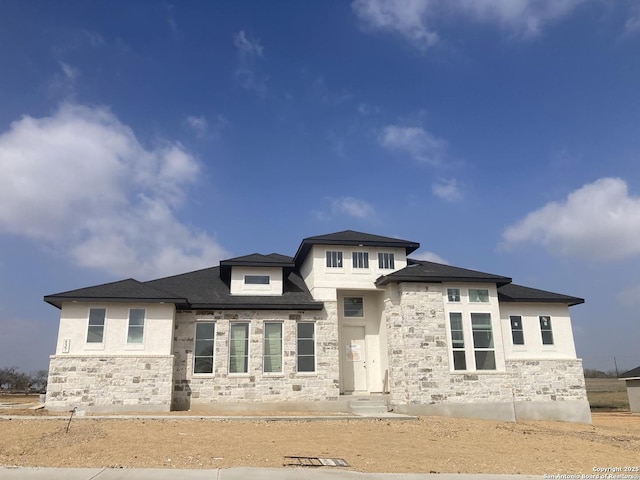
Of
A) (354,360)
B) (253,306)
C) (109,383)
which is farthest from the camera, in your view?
(354,360)

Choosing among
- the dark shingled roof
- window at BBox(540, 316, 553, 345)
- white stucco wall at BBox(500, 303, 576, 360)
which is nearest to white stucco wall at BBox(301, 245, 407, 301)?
white stucco wall at BBox(500, 303, 576, 360)

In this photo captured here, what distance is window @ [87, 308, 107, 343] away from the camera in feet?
53.0

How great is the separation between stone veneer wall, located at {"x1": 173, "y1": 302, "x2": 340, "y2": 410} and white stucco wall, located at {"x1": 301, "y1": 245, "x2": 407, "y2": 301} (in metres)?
1.20

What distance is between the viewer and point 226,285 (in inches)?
760

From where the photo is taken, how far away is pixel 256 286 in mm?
18656

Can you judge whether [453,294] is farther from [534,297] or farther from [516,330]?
[534,297]

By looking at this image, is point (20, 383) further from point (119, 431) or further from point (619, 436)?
point (619, 436)

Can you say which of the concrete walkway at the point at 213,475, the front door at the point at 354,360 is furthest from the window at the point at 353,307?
the concrete walkway at the point at 213,475

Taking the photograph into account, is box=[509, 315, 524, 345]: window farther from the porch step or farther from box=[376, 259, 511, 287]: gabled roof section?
the porch step

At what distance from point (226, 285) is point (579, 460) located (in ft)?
44.0

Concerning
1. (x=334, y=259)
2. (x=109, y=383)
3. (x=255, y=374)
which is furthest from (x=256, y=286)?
(x=109, y=383)

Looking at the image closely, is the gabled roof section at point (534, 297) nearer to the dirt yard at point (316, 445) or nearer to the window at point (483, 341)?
the window at point (483, 341)

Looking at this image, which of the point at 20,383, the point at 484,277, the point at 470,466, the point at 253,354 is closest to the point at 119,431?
the point at 253,354

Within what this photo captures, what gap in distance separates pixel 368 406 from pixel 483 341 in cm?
472
